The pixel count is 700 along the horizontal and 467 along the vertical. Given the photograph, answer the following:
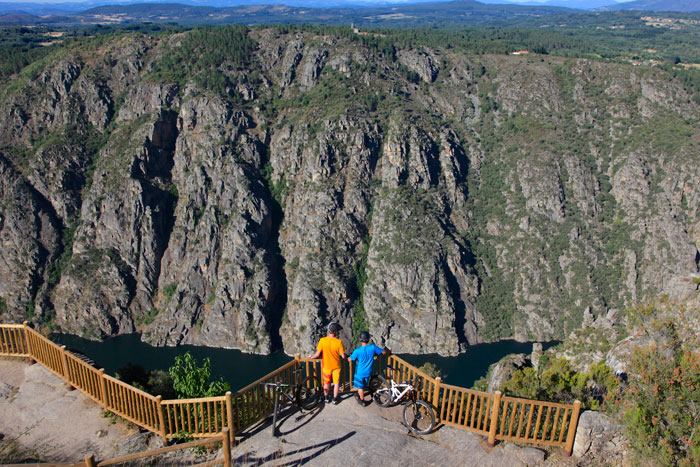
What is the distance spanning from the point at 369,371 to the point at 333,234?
73029 mm

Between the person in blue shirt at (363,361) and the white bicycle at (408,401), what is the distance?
43 centimetres

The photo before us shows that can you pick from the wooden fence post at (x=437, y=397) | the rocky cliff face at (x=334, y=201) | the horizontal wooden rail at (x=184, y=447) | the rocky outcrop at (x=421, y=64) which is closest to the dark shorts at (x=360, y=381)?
the wooden fence post at (x=437, y=397)

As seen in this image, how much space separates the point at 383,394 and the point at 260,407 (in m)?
3.72

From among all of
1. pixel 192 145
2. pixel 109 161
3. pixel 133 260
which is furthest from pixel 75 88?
pixel 133 260

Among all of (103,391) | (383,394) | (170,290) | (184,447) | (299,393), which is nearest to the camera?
(184,447)

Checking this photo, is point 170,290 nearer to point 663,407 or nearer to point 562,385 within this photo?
point 562,385

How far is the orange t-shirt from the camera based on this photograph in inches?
586

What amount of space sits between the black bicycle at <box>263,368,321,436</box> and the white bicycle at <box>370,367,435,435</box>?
1.80 metres

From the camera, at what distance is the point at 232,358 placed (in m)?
79.4

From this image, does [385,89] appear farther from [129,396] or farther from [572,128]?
[129,396]

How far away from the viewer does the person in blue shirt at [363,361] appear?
596 inches

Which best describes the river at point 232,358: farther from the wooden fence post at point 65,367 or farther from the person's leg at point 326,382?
the person's leg at point 326,382

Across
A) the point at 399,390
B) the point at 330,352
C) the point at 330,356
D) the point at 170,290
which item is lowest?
the point at 170,290

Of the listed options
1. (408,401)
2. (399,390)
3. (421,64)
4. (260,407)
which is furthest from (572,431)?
(421,64)
